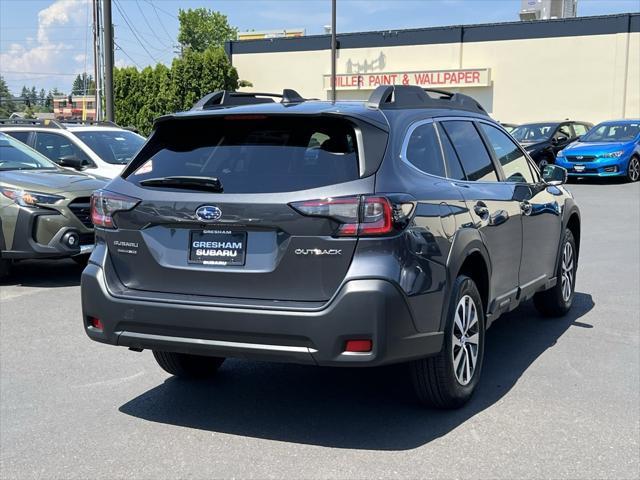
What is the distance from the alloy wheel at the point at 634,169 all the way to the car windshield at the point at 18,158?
52.3ft

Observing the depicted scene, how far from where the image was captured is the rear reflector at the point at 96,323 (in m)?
4.42

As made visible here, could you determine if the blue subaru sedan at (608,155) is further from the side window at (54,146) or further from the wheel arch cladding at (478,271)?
the wheel arch cladding at (478,271)

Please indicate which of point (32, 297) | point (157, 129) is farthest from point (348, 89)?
point (157, 129)

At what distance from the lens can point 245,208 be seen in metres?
4.04

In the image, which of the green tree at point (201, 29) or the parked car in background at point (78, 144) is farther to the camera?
the green tree at point (201, 29)

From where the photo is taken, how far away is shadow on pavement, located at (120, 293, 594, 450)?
4.40m

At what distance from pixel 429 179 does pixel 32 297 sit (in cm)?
522

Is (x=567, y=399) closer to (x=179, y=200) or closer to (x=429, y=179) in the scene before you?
(x=429, y=179)

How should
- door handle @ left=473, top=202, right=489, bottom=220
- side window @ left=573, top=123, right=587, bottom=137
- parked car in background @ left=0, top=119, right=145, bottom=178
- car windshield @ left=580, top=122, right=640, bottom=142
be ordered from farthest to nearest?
side window @ left=573, top=123, right=587, bottom=137 < car windshield @ left=580, top=122, right=640, bottom=142 < parked car in background @ left=0, top=119, right=145, bottom=178 < door handle @ left=473, top=202, right=489, bottom=220

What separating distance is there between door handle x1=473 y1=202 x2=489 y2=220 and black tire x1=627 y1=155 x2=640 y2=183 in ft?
56.9

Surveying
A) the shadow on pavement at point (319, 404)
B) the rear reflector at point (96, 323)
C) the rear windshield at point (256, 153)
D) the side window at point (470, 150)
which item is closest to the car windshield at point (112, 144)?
the shadow on pavement at point (319, 404)

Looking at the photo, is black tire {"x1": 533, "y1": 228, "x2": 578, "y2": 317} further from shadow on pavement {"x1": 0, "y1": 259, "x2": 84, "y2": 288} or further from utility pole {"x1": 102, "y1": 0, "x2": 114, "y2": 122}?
utility pole {"x1": 102, "y1": 0, "x2": 114, "y2": 122}

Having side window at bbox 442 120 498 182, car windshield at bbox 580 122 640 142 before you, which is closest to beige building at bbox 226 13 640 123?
car windshield at bbox 580 122 640 142

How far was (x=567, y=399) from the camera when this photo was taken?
4.93 m
